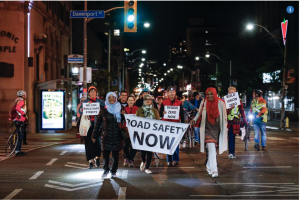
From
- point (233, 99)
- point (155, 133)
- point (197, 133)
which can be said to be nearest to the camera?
point (155, 133)

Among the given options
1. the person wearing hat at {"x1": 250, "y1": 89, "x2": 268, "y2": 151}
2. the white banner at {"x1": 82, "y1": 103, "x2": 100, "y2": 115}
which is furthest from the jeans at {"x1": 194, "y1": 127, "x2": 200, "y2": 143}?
the white banner at {"x1": 82, "y1": 103, "x2": 100, "y2": 115}

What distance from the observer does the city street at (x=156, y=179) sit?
851 cm

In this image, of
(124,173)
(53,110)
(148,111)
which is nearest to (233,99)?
(148,111)

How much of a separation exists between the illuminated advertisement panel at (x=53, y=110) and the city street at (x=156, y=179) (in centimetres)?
1059

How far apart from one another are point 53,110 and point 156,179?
16.1m

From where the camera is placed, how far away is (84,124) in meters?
11.5

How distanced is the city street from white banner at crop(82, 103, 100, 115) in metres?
1.38

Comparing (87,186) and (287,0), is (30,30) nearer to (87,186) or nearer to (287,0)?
(87,186)

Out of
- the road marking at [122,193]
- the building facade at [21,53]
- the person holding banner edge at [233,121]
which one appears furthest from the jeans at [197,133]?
the building facade at [21,53]

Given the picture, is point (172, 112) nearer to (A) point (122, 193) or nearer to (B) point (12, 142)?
(A) point (122, 193)

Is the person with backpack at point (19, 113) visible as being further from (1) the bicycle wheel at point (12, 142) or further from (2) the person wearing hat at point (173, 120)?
(2) the person wearing hat at point (173, 120)

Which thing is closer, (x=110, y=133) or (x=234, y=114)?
(x=110, y=133)

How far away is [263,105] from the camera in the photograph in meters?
15.8

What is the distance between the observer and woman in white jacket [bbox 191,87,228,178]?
10.4 metres
